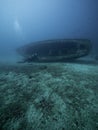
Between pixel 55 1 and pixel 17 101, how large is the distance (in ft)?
278

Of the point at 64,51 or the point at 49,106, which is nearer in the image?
the point at 49,106

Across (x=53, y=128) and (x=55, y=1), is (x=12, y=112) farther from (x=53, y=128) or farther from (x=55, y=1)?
(x=55, y=1)

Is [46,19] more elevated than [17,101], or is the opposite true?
[46,19]

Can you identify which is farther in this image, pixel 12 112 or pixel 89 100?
pixel 89 100

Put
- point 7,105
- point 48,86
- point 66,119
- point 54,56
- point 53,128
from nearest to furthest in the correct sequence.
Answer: point 53,128 → point 66,119 → point 7,105 → point 48,86 → point 54,56

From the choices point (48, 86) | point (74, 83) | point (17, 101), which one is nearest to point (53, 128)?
point (17, 101)

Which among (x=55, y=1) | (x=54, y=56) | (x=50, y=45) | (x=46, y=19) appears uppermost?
(x=55, y=1)

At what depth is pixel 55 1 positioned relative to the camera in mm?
70188

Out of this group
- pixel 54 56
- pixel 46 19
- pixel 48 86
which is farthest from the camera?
pixel 46 19

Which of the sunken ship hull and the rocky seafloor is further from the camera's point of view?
the sunken ship hull

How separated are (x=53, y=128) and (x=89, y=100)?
1033 millimetres

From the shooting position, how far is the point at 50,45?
27.6ft

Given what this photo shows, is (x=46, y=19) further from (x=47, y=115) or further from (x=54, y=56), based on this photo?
(x=47, y=115)

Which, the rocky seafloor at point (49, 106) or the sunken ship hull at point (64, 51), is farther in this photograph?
the sunken ship hull at point (64, 51)
